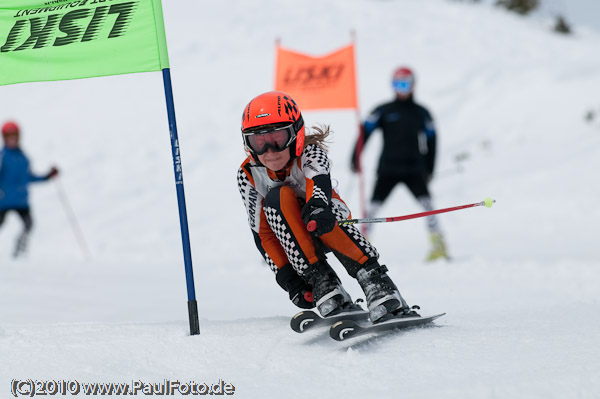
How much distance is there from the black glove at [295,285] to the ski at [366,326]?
0.38 meters

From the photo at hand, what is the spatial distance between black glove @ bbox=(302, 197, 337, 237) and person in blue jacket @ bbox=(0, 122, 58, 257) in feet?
24.6

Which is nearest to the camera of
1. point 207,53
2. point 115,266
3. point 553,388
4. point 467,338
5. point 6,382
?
point 553,388

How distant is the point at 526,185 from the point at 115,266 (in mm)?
6990

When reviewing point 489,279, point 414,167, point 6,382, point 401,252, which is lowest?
point 401,252

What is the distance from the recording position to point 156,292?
600 centimetres

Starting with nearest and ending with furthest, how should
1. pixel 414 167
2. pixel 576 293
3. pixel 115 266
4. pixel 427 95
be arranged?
1. pixel 576 293
2. pixel 414 167
3. pixel 115 266
4. pixel 427 95

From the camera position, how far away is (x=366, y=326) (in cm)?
303

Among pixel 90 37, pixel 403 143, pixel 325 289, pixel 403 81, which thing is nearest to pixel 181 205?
pixel 325 289

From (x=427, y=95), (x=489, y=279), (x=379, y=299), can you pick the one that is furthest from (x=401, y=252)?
(x=427, y=95)

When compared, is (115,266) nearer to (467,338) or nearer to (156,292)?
(156,292)

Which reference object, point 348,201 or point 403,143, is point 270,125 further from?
point 348,201

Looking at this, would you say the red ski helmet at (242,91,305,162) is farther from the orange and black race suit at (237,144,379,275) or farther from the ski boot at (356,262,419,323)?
the ski boot at (356,262,419,323)

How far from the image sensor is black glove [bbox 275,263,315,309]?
11.1ft

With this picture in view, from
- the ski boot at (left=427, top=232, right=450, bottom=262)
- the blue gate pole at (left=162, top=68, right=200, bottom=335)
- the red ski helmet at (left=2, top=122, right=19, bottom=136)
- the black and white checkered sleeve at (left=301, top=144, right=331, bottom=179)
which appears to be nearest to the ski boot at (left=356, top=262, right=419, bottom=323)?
the black and white checkered sleeve at (left=301, top=144, right=331, bottom=179)
